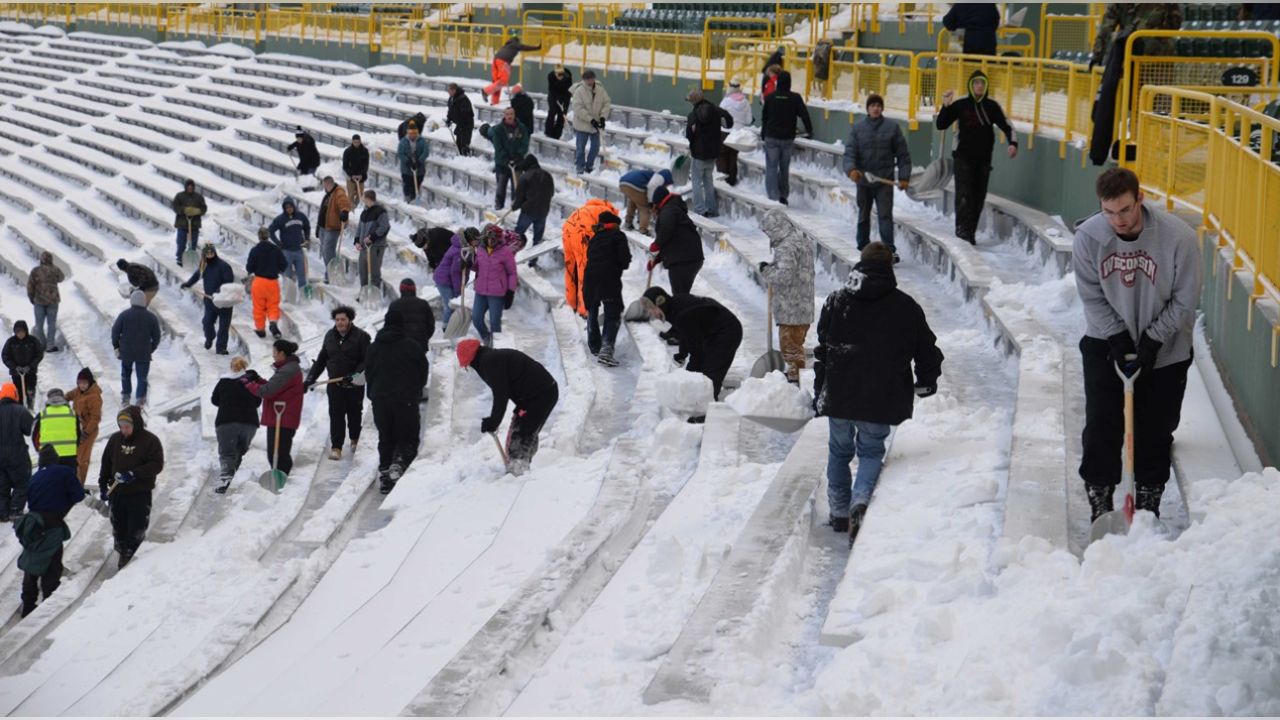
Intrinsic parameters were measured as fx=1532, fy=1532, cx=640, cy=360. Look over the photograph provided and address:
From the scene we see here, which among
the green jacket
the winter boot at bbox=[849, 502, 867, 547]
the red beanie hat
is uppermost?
the red beanie hat

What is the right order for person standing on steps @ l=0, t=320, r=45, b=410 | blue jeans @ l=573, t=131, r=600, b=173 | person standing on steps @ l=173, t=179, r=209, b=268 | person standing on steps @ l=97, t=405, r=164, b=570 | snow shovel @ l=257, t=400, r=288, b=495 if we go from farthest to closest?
person standing on steps @ l=173, t=179, r=209, b=268, blue jeans @ l=573, t=131, r=600, b=173, person standing on steps @ l=0, t=320, r=45, b=410, snow shovel @ l=257, t=400, r=288, b=495, person standing on steps @ l=97, t=405, r=164, b=570

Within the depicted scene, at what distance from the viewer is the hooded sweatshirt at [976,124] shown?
13.4 meters

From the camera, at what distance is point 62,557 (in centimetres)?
1302

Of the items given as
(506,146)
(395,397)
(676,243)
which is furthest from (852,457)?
(506,146)

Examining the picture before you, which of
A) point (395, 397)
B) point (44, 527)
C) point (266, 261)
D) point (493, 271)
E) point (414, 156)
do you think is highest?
point (414, 156)

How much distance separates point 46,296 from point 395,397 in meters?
10.8

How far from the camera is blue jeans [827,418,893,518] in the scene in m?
7.81

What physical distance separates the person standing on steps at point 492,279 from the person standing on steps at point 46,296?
8.15 meters

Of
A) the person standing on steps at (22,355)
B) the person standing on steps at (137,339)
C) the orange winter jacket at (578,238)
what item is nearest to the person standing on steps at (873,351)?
the orange winter jacket at (578,238)

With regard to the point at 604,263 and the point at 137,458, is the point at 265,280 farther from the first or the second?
the point at 604,263

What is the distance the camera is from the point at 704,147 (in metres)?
18.3

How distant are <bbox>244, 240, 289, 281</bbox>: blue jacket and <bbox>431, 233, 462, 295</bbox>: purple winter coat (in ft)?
10.5

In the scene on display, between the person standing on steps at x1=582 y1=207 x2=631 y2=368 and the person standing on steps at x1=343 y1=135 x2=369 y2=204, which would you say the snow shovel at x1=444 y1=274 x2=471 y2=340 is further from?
the person standing on steps at x1=343 y1=135 x2=369 y2=204

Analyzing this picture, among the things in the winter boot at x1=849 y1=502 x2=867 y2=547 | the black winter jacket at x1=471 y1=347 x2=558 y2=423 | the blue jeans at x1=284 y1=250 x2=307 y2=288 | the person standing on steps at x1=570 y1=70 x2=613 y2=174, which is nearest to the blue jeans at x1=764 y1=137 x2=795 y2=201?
the person standing on steps at x1=570 y1=70 x2=613 y2=174
